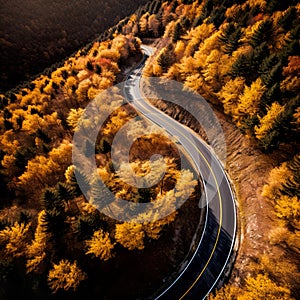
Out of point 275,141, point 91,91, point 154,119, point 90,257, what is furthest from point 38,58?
point 275,141

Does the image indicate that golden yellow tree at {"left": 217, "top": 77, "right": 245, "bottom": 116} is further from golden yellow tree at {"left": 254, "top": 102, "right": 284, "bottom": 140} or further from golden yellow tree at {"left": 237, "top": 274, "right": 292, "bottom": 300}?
golden yellow tree at {"left": 237, "top": 274, "right": 292, "bottom": 300}

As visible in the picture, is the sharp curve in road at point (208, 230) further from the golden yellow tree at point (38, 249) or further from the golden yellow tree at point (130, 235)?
the golden yellow tree at point (38, 249)

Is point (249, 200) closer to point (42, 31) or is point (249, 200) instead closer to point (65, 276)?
point (65, 276)

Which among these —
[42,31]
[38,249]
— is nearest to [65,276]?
[38,249]

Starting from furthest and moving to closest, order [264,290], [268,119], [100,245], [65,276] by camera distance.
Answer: [268,119] → [100,245] → [65,276] → [264,290]

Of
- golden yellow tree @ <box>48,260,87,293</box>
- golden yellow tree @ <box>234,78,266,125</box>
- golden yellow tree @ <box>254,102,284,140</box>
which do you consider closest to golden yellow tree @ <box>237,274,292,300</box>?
golden yellow tree @ <box>254,102,284,140</box>

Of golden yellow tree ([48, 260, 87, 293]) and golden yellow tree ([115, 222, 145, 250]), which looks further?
golden yellow tree ([115, 222, 145, 250])

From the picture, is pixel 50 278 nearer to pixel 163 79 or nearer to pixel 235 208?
pixel 235 208
